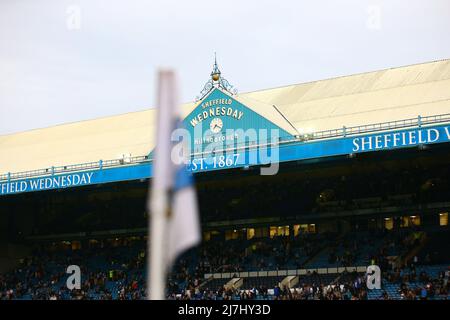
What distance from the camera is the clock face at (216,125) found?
40.4 metres

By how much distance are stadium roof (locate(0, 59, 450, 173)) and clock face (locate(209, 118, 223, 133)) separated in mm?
1445

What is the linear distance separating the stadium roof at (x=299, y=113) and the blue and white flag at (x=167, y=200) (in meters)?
33.1

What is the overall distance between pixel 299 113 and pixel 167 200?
4082 cm

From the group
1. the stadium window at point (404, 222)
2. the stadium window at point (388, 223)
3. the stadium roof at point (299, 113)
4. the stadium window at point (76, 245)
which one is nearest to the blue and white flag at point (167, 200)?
the stadium roof at point (299, 113)

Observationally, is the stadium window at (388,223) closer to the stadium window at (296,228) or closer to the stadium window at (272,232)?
the stadium window at (296,228)

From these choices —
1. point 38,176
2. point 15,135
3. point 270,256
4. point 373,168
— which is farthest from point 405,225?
point 15,135

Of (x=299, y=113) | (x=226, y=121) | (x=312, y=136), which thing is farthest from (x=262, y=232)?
(x=312, y=136)

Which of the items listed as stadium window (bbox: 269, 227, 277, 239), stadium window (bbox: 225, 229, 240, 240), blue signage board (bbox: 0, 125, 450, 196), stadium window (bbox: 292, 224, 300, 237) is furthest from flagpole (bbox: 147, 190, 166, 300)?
stadium window (bbox: 225, 229, 240, 240)

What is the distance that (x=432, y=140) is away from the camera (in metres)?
35.2

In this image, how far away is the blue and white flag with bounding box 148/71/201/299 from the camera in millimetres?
6859

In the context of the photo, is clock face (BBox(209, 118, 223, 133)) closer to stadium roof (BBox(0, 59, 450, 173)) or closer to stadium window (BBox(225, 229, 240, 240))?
stadium roof (BBox(0, 59, 450, 173))

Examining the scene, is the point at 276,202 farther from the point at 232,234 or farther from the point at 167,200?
the point at 167,200
